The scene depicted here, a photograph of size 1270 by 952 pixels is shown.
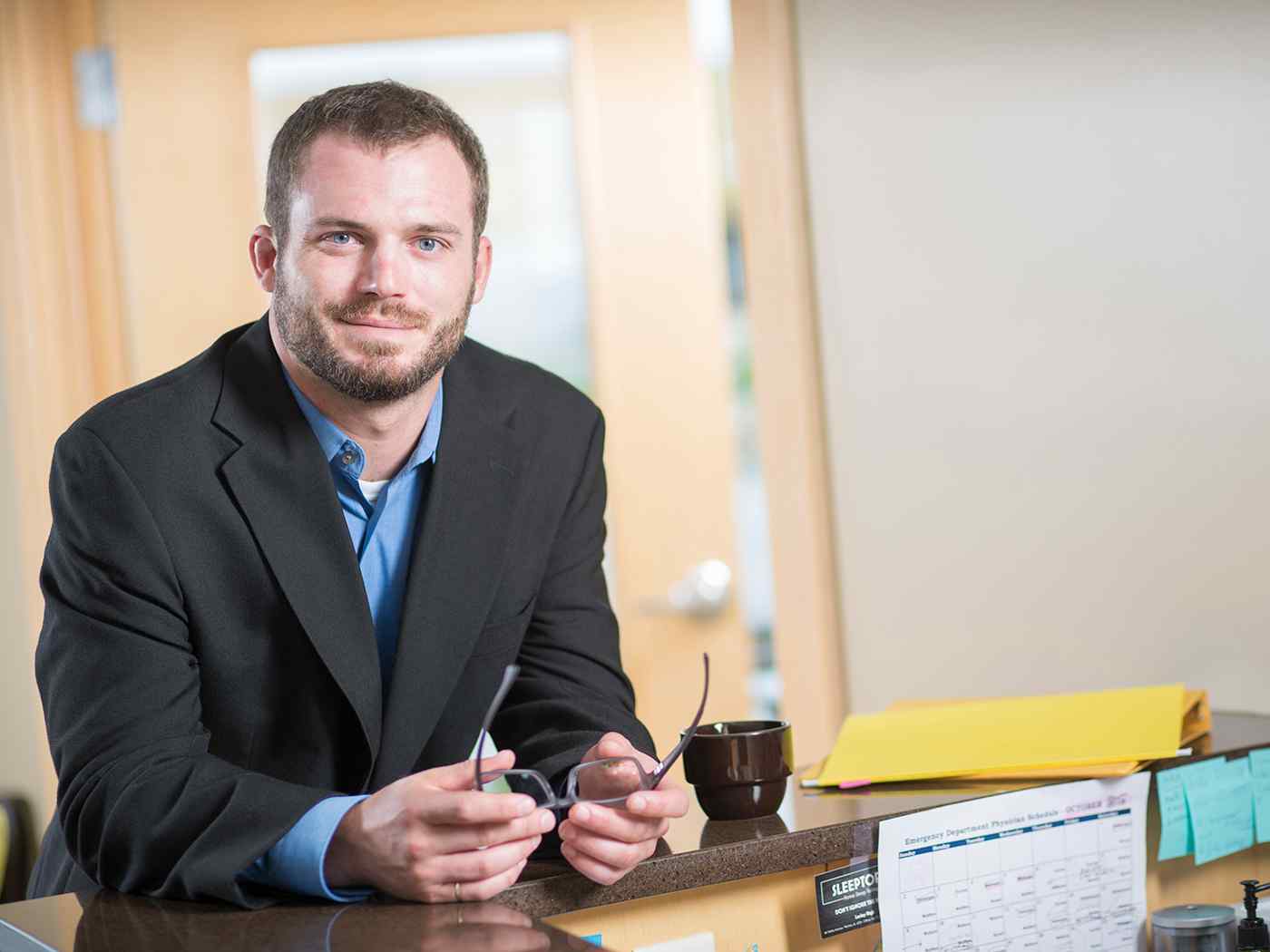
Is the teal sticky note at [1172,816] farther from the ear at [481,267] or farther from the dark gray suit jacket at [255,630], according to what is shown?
the ear at [481,267]

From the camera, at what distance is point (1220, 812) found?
1296 mm

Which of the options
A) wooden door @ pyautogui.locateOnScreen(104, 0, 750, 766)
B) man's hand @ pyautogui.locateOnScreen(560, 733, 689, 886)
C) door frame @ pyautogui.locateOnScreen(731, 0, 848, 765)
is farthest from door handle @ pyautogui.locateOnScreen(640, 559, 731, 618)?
man's hand @ pyautogui.locateOnScreen(560, 733, 689, 886)

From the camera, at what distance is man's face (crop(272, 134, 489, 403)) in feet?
4.13

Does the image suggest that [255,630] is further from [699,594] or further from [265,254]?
[699,594]

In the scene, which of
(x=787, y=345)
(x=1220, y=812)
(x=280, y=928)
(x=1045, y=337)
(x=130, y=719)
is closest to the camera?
(x=280, y=928)

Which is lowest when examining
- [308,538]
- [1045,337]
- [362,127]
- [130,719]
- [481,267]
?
[130,719]

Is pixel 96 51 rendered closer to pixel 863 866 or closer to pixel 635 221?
pixel 635 221

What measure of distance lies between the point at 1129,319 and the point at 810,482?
0.47 m

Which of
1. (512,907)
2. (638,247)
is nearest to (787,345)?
(638,247)

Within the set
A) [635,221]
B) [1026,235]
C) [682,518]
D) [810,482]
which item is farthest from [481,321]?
[1026,235]

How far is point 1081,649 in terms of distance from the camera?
6.18 ft

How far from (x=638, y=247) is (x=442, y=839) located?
5.19 feet

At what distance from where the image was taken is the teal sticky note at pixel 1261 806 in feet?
4.38

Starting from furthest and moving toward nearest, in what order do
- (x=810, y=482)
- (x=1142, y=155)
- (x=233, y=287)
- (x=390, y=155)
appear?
(x=233, y=287)
(x=810, y=482)
(x=1142, y=155)
(x=390, y=155)
